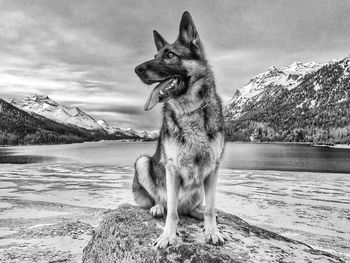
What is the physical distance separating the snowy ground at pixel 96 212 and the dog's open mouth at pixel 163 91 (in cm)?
654

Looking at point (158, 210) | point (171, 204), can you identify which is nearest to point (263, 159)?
point (158, 210)

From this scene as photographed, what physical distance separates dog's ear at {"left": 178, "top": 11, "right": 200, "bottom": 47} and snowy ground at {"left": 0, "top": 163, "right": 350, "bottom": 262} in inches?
290

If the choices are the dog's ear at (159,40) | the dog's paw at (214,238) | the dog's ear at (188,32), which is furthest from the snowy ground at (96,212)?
the dog's ear at (188,32)

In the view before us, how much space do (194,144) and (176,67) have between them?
1275 millimetres

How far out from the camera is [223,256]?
526 centimetres

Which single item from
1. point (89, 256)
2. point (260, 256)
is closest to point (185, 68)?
point (260, 256)

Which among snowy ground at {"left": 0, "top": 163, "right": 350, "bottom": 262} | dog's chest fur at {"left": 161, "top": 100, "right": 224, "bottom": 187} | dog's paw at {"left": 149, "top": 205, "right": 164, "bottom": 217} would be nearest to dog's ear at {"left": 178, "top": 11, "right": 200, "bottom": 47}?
dog's chest fur at {"left": 161, "top": 100, "right": 224, "bottom": 187}

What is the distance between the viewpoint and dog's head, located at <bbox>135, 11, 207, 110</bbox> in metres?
5.05

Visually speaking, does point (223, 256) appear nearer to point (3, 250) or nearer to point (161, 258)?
point (161, 258)

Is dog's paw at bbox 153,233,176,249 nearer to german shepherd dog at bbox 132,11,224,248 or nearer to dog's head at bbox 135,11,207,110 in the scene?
german shepherd dog at bbox 132,11,224,248

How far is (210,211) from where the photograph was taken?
215 inches

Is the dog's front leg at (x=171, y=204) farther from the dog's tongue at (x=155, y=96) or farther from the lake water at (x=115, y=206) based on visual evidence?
the lake water at (x=115, y=206)

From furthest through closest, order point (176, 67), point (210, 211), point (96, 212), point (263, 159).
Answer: point (263, 159) < point (96, 212) < point (210, 211) < point (176, 67)

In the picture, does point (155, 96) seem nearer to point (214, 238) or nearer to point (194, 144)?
point (194, 144)
